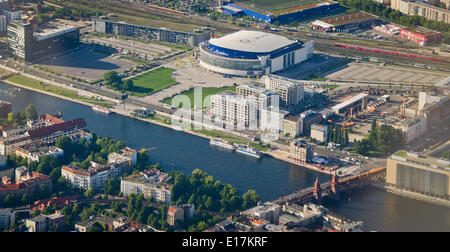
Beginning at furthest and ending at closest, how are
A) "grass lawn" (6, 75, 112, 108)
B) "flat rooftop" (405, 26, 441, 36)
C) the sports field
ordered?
the sports field → "flat rooftop" (405, 26, 441, 36) → "grass lawn" (6, 75, 112, 108)

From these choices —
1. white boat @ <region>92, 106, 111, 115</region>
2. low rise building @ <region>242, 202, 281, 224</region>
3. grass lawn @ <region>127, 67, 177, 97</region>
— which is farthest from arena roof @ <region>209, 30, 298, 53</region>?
low rise building @ <region>242, 202, 281, 224</region>

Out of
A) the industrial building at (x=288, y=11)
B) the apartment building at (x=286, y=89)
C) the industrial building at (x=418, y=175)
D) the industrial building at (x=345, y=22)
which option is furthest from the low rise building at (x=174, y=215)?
the industrial building at (x=288, y=11)

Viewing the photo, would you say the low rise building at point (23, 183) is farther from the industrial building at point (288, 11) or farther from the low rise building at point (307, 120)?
the industrial building at point (288, 11)

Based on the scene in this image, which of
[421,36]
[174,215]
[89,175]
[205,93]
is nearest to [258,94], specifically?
[205,93]

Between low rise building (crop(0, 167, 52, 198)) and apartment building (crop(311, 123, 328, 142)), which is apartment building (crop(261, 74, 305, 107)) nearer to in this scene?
apartment building (crop(311, 123, 328, 142))
